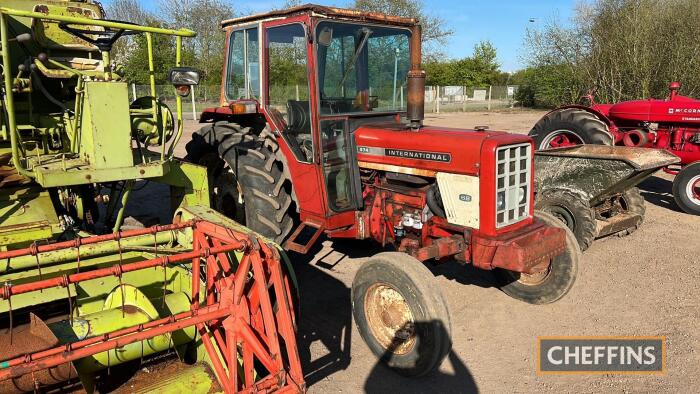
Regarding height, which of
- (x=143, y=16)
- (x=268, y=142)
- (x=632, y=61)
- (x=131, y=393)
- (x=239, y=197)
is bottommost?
(x=131, y=393)

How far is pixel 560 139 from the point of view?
26.2 ft

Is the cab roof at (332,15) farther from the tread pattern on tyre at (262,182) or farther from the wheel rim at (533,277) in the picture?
the wheel rim at (533,277)

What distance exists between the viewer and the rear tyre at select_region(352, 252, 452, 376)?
329 cm

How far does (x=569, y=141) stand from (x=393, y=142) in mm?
4832

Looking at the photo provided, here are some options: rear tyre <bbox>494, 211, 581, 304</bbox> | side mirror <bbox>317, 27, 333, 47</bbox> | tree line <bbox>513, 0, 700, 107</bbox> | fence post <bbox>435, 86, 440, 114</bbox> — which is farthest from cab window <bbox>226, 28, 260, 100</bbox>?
fence post <bbox>435, 86, 440, 114</bbox>

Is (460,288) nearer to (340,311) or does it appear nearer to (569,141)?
(340,311)

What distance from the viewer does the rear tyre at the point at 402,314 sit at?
3289 mm

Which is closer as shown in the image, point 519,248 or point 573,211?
point 519,248

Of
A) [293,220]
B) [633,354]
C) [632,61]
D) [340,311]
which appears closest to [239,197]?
[293,220]

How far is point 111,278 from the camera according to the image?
3.51 m

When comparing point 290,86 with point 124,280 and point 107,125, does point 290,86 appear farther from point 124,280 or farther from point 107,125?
point 124,280

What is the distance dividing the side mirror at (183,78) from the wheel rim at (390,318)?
6.64ft

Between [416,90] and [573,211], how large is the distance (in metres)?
2.55

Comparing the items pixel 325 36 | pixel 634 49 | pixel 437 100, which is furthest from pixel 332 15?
pixel 437 100
